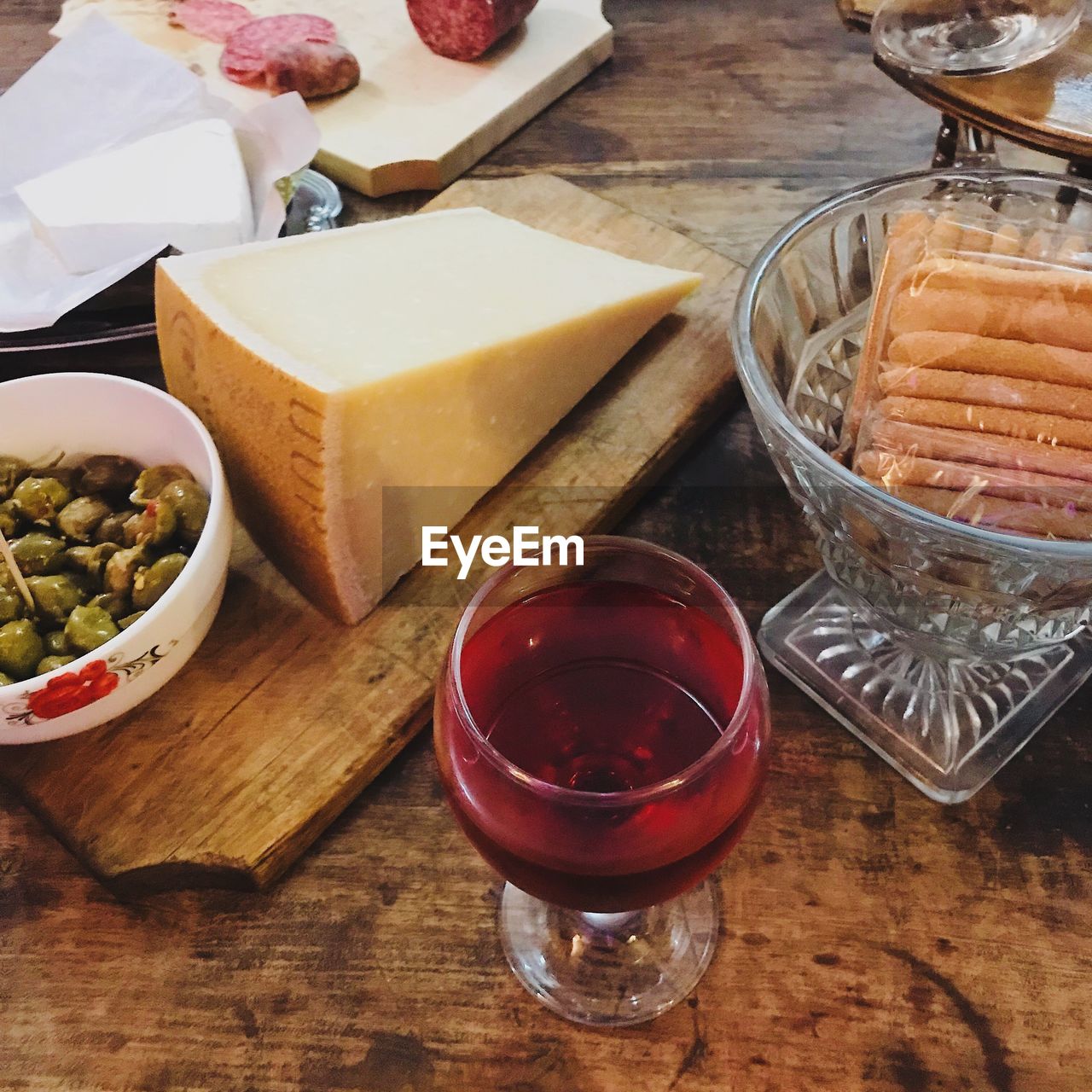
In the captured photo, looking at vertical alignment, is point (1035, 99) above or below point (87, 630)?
above

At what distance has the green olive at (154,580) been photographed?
57cm

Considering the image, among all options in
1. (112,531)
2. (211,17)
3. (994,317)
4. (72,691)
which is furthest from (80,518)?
(211,17)

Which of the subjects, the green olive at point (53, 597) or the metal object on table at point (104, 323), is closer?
the green olive at point (53, 597)

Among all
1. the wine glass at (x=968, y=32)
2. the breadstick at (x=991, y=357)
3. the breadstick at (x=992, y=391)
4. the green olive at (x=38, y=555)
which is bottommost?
the green olive at (x=38, y=555)

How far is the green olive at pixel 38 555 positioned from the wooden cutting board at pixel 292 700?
10 cm

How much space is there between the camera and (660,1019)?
50 centimetres

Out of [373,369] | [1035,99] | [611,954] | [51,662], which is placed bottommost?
[611,954]

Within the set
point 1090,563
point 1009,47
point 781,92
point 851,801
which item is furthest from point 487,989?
point 781,92

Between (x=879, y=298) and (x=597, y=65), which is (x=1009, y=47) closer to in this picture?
(x=879, y=298)

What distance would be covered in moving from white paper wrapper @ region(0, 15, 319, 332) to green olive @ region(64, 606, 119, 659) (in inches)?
15.2

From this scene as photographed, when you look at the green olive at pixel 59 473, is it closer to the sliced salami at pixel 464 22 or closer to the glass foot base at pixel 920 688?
the glass foot base at pixel 920 688

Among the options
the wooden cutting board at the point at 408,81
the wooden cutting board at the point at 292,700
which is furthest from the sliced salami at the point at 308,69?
the wooden cutting board at the point at 292,700

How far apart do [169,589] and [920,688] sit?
459mm

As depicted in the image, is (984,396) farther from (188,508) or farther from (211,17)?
(211,17)
